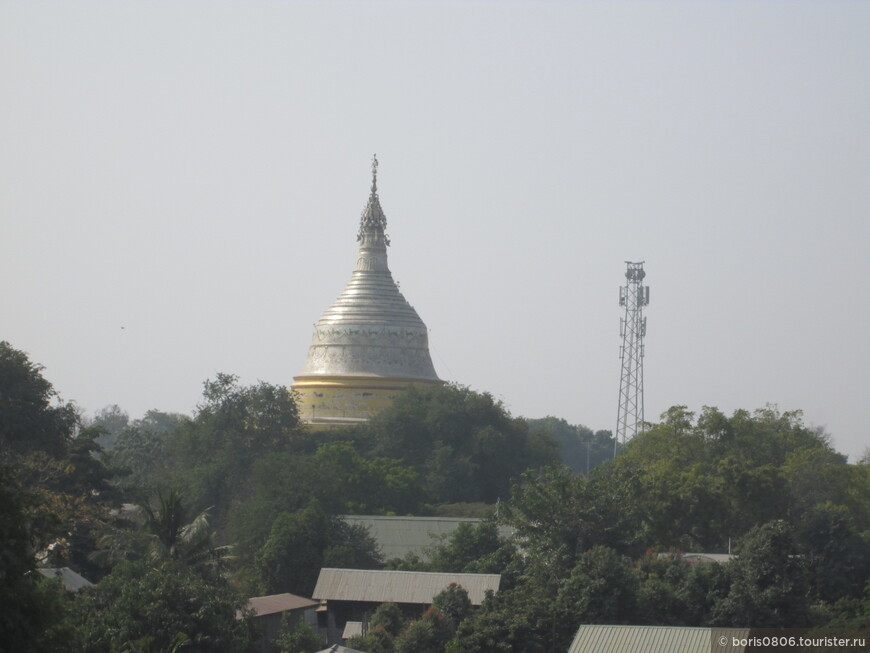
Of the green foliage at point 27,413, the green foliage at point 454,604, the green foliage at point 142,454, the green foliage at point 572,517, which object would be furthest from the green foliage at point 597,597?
the green foliage at point 142,454

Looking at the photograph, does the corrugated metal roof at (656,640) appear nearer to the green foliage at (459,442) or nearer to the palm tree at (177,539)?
the palm tree at (177,539)

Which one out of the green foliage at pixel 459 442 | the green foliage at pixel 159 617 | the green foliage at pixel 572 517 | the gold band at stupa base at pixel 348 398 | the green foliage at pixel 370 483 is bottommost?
the green foliage at pixel 159 617

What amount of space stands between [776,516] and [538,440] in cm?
2024

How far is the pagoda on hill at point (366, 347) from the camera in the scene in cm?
6003

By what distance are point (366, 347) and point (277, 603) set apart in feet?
→ 106

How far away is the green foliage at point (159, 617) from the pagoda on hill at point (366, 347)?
Answer: 3435cm

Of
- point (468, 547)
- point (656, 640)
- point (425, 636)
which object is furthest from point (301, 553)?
point (656, 640)

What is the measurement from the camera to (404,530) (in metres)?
38.8

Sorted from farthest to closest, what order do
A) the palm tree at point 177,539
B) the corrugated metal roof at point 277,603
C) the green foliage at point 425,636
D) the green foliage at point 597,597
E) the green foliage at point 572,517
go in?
the green foliage at point 572,517, the corrugated metal roof at point 277,603, the green foliage at point 597,597, the green foliage at point 425,636, the palm tree at point 177,539

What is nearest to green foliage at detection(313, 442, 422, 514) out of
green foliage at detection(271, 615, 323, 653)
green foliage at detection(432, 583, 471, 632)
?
green foliage at detection(432, 583, 471, 632)

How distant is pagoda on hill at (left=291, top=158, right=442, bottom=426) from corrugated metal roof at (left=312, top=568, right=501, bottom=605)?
27243 millimetres

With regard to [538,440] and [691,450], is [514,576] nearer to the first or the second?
[691,450]

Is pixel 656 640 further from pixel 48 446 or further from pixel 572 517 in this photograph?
pixel 48 446

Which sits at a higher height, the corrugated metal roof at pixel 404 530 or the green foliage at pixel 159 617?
the corrugated metal roof at pixel 404 530
